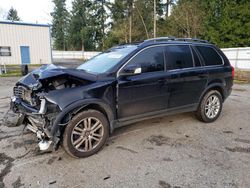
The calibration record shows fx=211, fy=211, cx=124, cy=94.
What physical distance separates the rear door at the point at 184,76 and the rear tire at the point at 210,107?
0.80ft

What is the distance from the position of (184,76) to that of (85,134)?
228 cm

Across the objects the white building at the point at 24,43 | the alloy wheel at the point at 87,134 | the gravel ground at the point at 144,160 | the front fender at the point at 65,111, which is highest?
the white building at the point at 24,43

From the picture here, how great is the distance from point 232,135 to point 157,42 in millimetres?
2345

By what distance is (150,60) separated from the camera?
3930mm

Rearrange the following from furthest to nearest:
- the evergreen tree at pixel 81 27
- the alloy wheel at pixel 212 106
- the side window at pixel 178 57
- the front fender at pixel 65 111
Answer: the evergreen tree at pixel 81 27 < the alloy wheel at pixel 212 106 < the side window at pixel 178 57 < the front fender at pixel 65 111

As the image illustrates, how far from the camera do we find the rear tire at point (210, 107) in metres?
4.73

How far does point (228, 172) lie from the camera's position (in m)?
2.89

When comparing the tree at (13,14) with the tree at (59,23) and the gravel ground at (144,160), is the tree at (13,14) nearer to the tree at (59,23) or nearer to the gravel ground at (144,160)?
the tree at (59,23)

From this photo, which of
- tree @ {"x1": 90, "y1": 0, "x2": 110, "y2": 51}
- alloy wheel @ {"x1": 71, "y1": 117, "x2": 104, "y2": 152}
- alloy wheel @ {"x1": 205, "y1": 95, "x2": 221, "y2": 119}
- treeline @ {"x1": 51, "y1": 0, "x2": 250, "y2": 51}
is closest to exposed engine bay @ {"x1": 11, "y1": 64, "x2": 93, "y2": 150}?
alloy wheel @ {"x1": 71, "y1": 117, "x2": 104, "y2": 152}

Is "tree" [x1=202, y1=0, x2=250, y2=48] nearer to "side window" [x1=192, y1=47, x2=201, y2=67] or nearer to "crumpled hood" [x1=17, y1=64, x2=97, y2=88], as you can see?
"side window" [x1=192, y1=47, x2=201, y2=67]

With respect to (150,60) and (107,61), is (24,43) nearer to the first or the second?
(107,61)

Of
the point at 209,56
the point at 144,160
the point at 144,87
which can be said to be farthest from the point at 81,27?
the point at 144,160

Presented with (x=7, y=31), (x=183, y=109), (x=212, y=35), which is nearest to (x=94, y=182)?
(x=183, y=109)

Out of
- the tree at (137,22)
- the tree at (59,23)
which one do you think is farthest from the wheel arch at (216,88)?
the tree at (59,23)
